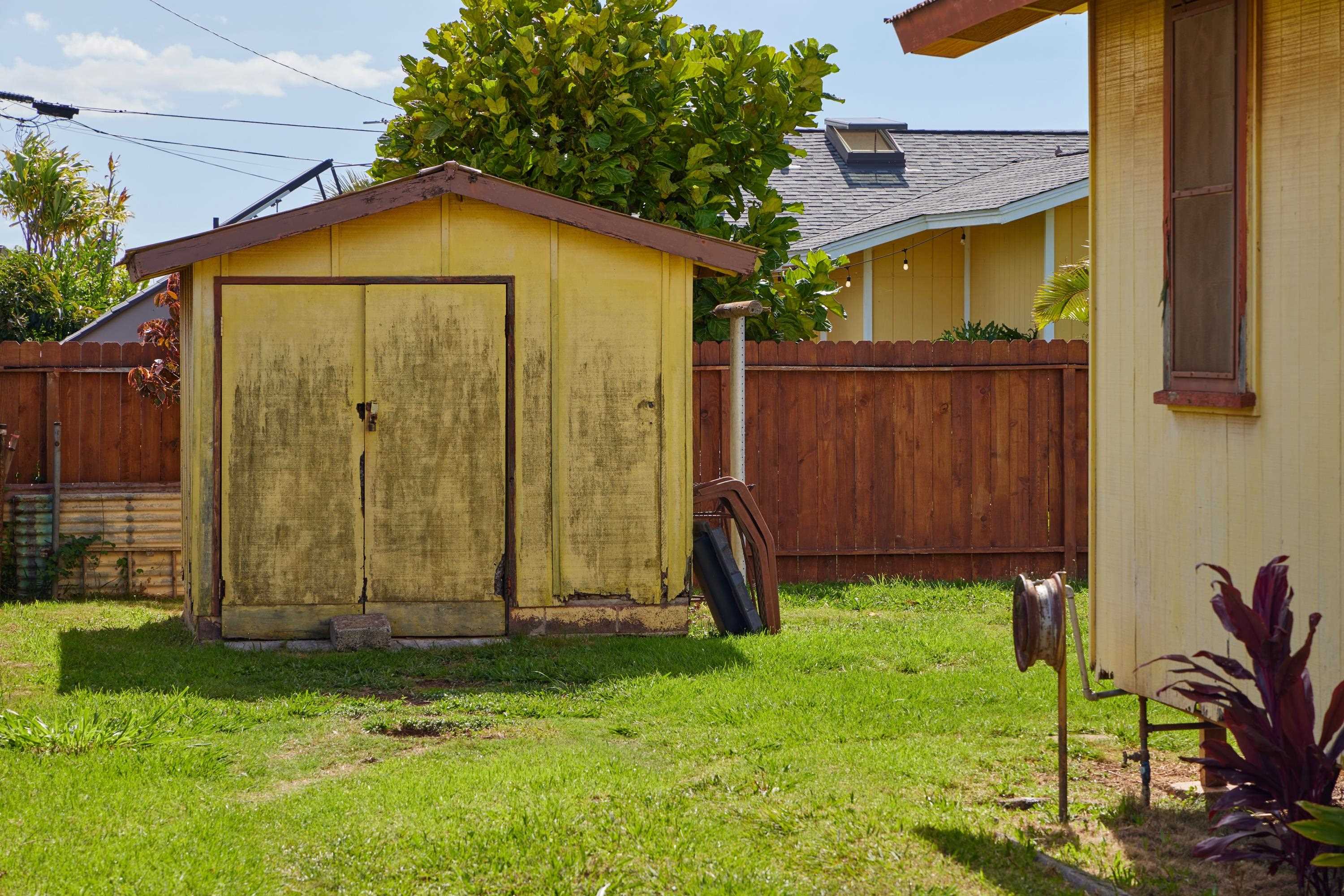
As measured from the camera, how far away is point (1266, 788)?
169 inches

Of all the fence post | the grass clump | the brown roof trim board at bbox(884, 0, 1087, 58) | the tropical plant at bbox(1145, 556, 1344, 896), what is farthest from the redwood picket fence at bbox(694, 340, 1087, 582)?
the tropical plant at bbox(1145, 556, 1344, 896)

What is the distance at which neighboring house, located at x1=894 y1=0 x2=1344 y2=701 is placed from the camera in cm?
463

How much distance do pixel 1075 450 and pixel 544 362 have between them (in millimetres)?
5052

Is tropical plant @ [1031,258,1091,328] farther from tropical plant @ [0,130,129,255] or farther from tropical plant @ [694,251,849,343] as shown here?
tropical plant @ [0,130,129,255]

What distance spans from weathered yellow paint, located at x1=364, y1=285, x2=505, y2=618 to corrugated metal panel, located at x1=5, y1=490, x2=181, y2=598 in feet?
11.1

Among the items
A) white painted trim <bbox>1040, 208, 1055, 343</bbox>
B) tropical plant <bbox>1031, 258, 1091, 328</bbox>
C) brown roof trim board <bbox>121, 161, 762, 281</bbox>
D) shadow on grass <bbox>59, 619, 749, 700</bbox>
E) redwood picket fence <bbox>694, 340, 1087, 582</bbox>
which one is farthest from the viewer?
white painted trim <bbox>1040, 208, 1055, 343</bbox>

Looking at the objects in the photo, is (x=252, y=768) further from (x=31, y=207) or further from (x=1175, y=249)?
(x=31, y=207)

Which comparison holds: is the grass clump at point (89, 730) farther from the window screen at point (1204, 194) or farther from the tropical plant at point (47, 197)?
the tropical plant at point (47, 197)

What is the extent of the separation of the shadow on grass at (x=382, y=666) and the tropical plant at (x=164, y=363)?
287 centimetres

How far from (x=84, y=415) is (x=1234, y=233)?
942cm

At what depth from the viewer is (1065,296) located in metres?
13.9

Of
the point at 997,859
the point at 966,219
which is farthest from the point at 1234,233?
the point at 966,219

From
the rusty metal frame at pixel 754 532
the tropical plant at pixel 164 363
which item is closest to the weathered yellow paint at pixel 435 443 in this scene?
the rusty metal frame at pixel 754 532

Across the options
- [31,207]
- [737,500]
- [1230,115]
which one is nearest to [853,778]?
[1230,115]
